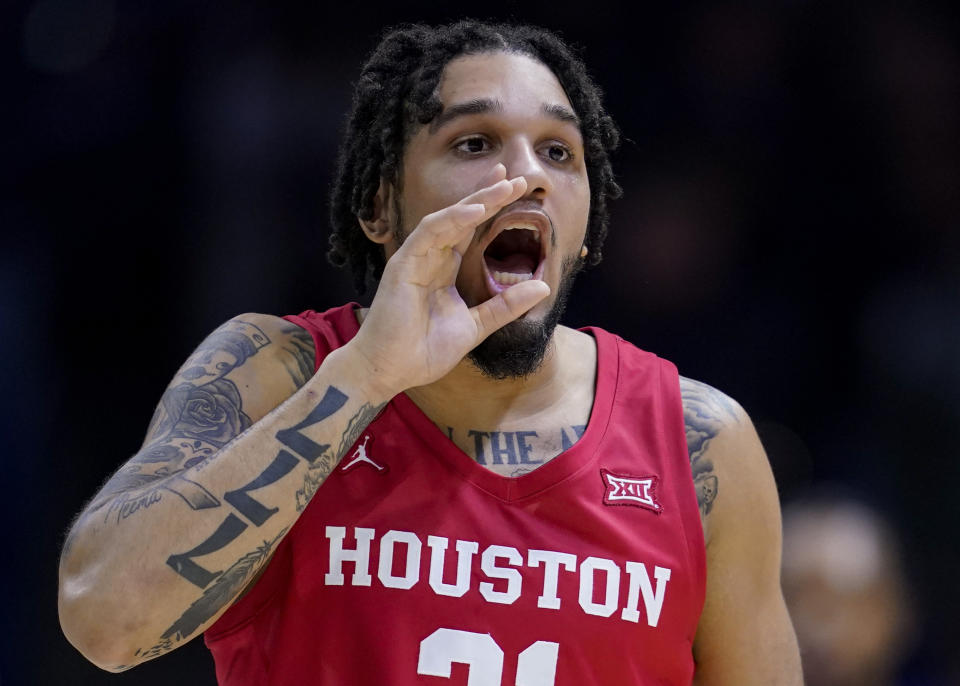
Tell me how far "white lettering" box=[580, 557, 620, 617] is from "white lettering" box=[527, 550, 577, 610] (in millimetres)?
24

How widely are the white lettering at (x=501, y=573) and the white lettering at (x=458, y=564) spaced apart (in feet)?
0.08

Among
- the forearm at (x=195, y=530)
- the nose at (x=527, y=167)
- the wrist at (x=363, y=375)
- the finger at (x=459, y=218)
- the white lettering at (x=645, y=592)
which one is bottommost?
the white lettering at (x=645, y=592)

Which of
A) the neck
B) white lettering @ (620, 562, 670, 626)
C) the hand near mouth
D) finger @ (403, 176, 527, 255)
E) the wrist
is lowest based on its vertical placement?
white lettering @ (620, 562, 670, 626)

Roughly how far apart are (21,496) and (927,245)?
9.63ft

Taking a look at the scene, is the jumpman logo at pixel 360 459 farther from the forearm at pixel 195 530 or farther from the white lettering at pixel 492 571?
the forearm at pixel 195 530

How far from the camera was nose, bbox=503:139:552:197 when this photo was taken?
6.36 feet

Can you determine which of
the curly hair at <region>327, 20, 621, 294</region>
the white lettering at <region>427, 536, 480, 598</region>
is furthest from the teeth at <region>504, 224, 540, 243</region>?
the white lettering at <region>427, 536, 480, 598</region>

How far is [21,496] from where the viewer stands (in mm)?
2742

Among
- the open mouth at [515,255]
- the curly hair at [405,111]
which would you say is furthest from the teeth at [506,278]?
the curly hair at [405,111]

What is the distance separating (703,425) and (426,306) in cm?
65

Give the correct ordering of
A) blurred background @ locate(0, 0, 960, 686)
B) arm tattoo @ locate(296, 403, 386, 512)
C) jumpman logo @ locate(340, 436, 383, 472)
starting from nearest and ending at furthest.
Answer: arm tattoo @ locate(296, 403, 386, 512) < jumpman logo @ locate(340, 436, 383, 472) < blurred background @ locate(0, 0, 960, 686)

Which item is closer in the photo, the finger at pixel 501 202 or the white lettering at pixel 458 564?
the finger at pixel 501 202

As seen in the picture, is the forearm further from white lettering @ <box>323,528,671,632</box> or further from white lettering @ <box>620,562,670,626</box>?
white lettering @ <box>620,562,670,626</box>

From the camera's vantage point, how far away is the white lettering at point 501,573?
1823 mm
